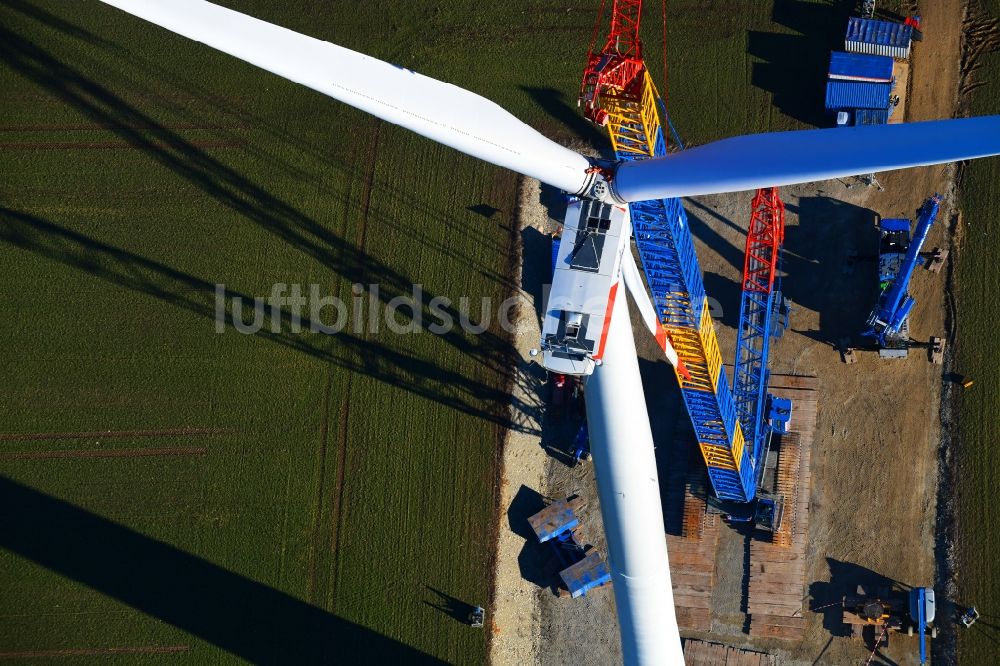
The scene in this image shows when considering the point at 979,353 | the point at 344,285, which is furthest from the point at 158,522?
the point at 979,353

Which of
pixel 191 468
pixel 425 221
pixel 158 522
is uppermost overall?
pixel 425 221

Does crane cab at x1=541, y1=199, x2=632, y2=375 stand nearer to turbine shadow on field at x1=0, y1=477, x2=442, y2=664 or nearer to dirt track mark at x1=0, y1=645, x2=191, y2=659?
turbine shadow on field at x1=0, y1=477, x2=442, y2=664

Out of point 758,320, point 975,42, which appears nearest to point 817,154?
point 758,320

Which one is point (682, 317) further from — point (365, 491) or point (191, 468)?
point (191, 468)

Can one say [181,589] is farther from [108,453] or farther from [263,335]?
[263,335]

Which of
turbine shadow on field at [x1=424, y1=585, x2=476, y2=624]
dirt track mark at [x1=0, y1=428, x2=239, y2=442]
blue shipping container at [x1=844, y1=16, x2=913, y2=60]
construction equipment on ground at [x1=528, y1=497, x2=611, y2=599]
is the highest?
blue shipping container at [x1=844, y1=16, x2=913, y2=60]

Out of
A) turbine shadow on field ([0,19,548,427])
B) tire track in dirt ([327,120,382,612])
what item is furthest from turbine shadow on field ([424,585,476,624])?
turbine shadow on field ([0,19,548,427])

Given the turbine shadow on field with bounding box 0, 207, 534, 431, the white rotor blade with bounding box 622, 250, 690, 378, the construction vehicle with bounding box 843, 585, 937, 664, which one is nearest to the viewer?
the white rotor blade with bounding box 622, 250, 690, 378
